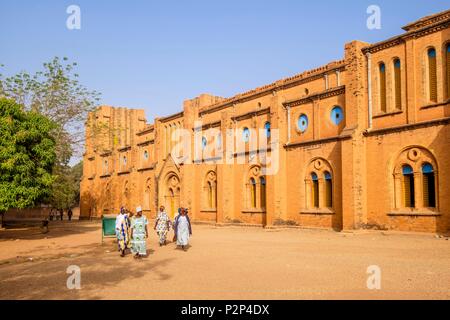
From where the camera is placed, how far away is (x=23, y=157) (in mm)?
20203

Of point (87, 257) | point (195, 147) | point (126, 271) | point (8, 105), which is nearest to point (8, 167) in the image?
point (8, 105)

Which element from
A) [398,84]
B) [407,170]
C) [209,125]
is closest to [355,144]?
[407,170]

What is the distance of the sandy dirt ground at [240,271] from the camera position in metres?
8.49

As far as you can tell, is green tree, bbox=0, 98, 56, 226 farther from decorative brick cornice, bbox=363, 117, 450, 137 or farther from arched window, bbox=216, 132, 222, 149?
decorative brick cornice, bbox=363, 117, 450, 137

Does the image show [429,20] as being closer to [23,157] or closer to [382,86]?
[382,86]

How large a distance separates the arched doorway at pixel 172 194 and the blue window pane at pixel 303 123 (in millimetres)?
14753

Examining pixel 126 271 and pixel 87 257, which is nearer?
pixel 126 271

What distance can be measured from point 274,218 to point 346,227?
5721 mm

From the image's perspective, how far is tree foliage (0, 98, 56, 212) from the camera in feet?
64.4

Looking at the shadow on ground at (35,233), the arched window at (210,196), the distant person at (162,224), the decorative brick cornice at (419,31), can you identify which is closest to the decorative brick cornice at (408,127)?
the decorative brick cornice at (419,31)

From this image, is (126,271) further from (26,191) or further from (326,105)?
(326,105)

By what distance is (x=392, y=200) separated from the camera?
20.7 m

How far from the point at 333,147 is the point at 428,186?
18.4ft

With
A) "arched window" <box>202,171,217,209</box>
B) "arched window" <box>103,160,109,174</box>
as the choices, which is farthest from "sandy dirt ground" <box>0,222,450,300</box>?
"arched window" <box>103,160,109,174</box>
